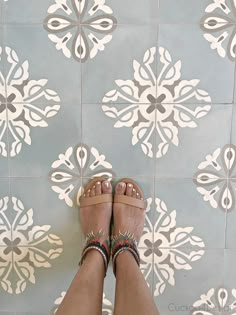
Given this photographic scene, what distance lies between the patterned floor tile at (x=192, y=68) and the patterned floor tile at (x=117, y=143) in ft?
0.47

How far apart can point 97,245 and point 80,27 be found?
0.60 m

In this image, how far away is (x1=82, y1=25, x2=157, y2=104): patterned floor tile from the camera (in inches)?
37.5

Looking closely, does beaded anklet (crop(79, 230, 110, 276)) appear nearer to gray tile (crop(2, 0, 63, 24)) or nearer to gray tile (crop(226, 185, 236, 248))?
gray tile (crop(226, 185, 236, 248))

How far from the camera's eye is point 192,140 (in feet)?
3.26

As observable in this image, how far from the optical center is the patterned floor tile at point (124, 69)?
0.95m

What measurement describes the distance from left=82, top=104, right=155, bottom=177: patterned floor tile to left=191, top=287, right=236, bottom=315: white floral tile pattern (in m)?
0.42

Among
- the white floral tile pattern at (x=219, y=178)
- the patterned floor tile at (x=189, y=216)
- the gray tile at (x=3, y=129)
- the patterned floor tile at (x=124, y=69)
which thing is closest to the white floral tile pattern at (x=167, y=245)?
the patterned floor tile at (x=189, y=216)

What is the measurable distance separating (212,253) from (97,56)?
66 cm

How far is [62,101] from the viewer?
0.98m

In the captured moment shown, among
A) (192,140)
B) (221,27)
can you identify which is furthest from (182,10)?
(192,140)

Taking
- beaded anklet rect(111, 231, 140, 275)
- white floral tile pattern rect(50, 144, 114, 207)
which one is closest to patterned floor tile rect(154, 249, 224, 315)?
beaded anklet rect(111, 231, 140, 275)

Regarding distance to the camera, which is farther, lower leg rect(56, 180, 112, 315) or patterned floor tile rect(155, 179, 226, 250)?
patterned floor tile rect(155, 179, 226, 250)

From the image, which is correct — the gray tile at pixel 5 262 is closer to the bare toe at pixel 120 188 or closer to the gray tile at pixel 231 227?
the bare toe at pixel 120 188

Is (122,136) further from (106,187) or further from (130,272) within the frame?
(130,272)
